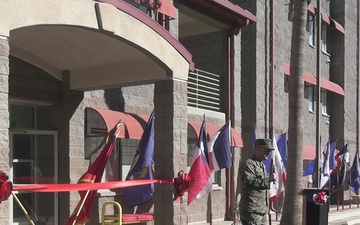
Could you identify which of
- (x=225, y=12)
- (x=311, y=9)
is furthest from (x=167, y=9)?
(x=311, y=9)

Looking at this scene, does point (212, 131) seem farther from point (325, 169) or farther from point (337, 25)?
point (337, 25)

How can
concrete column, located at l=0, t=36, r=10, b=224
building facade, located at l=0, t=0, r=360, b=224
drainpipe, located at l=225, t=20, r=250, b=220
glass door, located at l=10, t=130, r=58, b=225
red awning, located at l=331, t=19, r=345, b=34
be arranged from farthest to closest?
red awning, located at l=331, t=19, r=345, b=34 < drainpipe, located at l=225, t=20, r=250, b=220 < glass door, located at l=10, t=130, r=58, b=225 < building facade, located at l=0, t=0, r=360, b=224 < concrete column, located at l=0, t=36, r=10, b=224

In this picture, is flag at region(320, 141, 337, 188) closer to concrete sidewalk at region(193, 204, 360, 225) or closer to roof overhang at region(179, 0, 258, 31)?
concrete sidewalk at region(193, 204, 360, 225)

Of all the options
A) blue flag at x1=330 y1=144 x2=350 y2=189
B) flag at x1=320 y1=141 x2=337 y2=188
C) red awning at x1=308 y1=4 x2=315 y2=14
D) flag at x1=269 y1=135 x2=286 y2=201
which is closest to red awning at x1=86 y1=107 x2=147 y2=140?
flag at x1=269 y1=135 x2=286 y2=201

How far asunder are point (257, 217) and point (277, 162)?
16.9 ft

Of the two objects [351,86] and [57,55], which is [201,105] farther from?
[351,86]

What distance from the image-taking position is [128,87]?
1128 centimetres

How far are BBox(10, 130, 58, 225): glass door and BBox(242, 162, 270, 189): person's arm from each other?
174 inches

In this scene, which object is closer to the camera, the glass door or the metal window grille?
the glass door

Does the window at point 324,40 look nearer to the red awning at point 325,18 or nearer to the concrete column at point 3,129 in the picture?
the red awning at point 325,18

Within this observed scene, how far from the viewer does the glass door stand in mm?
9484

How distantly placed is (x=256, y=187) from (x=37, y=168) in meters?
4.78

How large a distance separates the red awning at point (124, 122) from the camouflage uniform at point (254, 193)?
3500 mm

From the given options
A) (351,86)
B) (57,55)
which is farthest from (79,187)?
(351,86)
